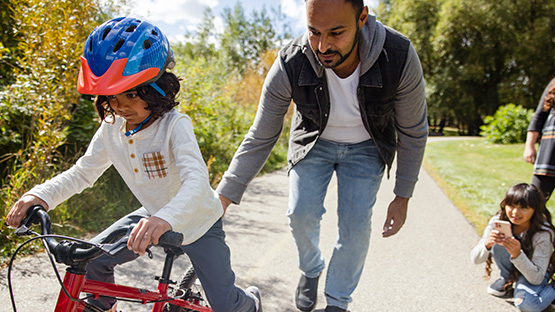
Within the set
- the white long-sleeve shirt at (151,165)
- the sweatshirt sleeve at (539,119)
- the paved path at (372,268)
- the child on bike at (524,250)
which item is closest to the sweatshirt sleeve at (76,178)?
the white long-sleeve shirt at (151,165)

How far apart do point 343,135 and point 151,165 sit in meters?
1.27

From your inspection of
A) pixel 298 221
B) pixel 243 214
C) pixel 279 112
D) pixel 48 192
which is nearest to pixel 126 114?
pixel 48 192

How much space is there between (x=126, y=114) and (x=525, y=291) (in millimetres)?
3218

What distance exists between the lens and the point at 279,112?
2.80 meters

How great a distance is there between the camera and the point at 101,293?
1.83 m

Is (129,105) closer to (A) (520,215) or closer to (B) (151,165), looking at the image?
(B) (151,165)

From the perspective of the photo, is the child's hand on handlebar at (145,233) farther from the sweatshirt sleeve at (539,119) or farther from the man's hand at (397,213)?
the sweatshirt sleeve at (539,119)

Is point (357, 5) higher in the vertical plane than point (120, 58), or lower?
higher

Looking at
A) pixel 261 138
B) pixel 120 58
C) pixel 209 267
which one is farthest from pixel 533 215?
pixel 120 58

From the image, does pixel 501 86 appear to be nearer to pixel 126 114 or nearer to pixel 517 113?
pixel 517 113

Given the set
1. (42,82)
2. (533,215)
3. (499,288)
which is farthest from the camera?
(42,82)

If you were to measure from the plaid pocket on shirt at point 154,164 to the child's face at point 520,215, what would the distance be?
9.51ft

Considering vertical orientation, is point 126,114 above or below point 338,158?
above

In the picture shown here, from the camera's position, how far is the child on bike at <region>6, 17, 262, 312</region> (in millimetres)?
1925
